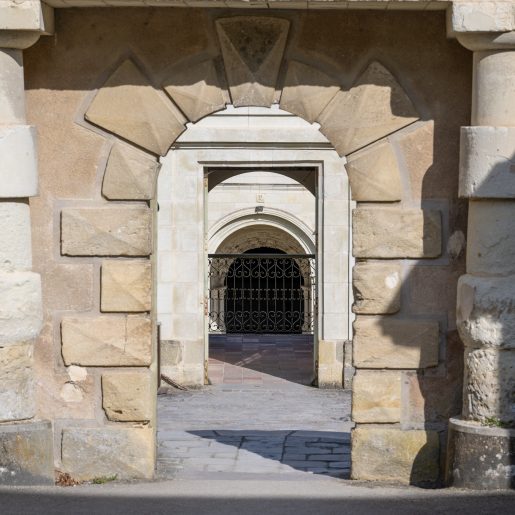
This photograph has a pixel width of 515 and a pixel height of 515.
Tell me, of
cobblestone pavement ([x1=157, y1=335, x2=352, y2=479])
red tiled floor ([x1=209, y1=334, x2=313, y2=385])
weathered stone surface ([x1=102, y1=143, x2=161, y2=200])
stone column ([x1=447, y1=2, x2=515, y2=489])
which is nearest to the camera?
stone column ([x1=447, y1=2, x2=515, y2=489])

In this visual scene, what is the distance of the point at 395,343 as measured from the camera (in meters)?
7.74

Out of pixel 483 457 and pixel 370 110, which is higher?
pixel 370 110

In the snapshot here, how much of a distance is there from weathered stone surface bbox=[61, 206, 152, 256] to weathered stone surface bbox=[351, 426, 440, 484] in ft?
6.05

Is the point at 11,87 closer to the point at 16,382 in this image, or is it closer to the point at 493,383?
the point at 16,382

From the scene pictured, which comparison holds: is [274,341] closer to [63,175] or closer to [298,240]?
[298,240]

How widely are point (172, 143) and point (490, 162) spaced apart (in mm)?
1920

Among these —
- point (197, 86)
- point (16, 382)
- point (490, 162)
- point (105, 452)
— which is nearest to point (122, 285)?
point (16, 382)

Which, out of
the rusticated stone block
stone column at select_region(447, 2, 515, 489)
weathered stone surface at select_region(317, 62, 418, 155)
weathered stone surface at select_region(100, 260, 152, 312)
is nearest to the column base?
stone column at select_region(447, 2, 515, 489)

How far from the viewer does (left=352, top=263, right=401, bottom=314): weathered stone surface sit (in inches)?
304

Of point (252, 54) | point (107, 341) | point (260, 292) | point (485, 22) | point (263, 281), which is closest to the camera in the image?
point (485, 22)

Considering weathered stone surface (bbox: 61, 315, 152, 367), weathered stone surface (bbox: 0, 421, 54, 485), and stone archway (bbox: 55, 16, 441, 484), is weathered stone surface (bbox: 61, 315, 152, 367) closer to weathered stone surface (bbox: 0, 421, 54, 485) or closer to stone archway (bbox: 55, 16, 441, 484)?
stone archway (bbox: 55, 16, 441, 484)

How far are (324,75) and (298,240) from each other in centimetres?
1465

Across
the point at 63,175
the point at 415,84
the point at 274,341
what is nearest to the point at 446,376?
the point at 415,84

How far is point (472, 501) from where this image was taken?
23.0 feet
